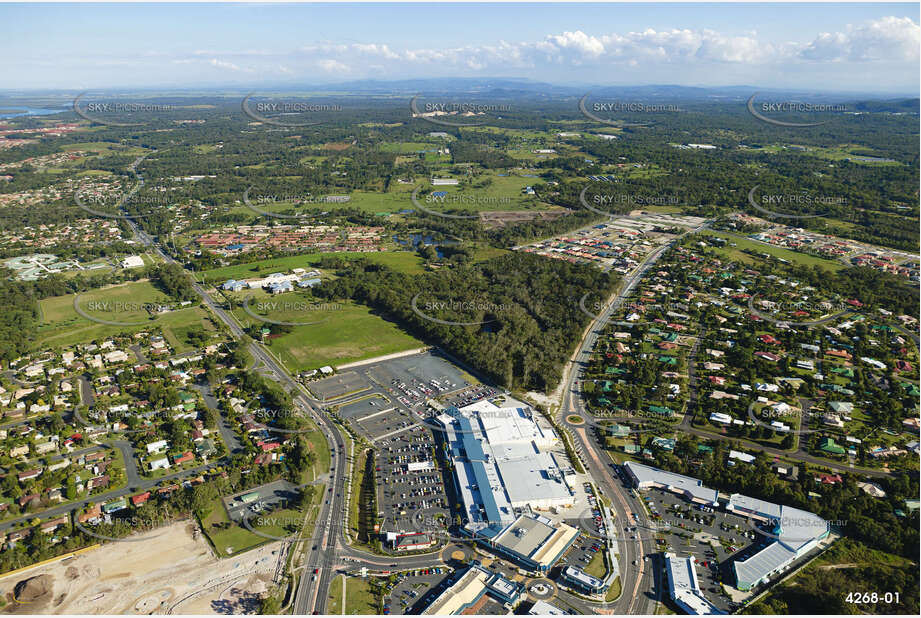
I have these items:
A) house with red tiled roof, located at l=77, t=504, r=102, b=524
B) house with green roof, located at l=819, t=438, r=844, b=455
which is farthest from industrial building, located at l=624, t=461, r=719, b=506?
house with red tiled roof, located at l=77, t=504, r=102, b=524

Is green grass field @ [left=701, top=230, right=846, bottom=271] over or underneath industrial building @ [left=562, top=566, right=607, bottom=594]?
over

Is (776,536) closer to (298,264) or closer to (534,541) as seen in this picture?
(534,541)

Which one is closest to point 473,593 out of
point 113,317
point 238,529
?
point 238,529

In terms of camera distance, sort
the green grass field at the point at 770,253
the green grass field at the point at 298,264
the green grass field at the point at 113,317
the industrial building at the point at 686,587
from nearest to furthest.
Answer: the industrial building at the point at 686,587, the green grass field at the point at 113,317, the green grass field at the point at 298,264, the green grass field at the point at 770,253

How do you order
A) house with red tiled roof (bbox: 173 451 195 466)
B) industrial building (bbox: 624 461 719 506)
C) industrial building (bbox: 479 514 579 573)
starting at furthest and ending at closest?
house with red tiled roof (bbox: 173 451 195 466) < industrial building (bbox: 624 461 719 506) < industrial building (bbox: 479 514 579 573)

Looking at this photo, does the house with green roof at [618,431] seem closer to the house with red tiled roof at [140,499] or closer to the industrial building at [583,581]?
the industrial building at [583,581]

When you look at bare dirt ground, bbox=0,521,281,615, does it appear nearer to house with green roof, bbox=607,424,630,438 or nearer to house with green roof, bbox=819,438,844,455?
house with green roof, bbox=607,424,630,438

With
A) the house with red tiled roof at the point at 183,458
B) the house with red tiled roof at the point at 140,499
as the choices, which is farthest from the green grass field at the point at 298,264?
the house with red tiled roof at the point at 140,499

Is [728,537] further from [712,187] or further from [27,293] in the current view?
[712,187]

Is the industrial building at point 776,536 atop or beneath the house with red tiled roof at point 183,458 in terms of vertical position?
atop
